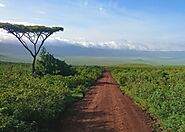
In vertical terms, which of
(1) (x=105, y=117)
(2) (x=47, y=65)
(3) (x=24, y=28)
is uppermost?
(3) (x=24, y=28)

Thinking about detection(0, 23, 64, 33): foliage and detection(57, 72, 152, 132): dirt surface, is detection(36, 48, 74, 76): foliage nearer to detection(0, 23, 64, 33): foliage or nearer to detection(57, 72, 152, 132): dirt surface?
detection(0, 23, 64, 33): foliage

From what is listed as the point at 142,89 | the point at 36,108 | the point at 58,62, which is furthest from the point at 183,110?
the point at 58,62

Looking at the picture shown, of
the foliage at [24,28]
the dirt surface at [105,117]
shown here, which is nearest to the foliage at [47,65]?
the foliage at [24,28]

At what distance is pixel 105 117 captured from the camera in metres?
17.8

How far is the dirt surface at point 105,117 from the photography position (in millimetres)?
15602

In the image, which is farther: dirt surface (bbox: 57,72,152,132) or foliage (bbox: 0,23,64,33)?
foliage (bbox: 0,23,64,33)

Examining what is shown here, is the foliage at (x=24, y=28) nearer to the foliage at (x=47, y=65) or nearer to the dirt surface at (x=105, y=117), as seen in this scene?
the foliage at (x=47, y=65)

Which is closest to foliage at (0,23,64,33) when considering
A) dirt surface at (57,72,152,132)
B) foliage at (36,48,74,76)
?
foliage at (36,48,74,76)

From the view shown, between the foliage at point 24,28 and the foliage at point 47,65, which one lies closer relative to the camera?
the foliage at point 47,65

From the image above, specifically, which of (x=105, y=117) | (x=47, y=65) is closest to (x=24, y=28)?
(x=47, y=65)

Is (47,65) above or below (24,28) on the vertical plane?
below

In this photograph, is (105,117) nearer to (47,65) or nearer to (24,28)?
(47,65)

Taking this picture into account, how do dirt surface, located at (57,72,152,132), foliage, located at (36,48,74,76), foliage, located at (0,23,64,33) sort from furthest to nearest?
foliage, located at (0,23,64,33)
foliage, located at (36,48,74,76)
dirt surface, located at (57,72,152,132)

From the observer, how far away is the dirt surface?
1560cm
